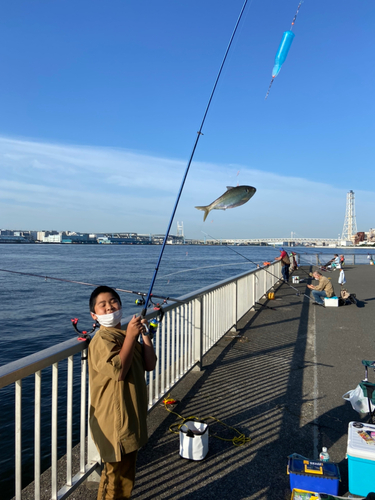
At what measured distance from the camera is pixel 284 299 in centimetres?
1100

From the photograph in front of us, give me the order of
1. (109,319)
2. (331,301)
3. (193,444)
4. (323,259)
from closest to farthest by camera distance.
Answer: (109,319)
(193,444)
(331,301)
(323,259)

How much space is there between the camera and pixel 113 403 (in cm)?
200

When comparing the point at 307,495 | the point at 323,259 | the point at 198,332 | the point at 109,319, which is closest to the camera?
the point at 109,319

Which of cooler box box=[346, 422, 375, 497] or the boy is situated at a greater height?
the boy

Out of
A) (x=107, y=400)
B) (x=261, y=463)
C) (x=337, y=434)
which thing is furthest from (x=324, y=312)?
(x=107, y=400)

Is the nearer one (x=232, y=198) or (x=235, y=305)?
(x=232, y=198)

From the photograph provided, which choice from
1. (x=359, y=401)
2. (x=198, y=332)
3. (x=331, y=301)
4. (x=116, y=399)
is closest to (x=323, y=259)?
(x=331, y=301)

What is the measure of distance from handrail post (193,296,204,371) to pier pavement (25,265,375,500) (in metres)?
0.15

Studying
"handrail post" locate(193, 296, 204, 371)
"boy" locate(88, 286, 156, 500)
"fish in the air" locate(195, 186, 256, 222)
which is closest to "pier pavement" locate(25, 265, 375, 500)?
"handrail post" locate(193, 296, 204, 371)

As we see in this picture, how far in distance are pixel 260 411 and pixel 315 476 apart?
52.9 inches

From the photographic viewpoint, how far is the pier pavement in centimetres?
267

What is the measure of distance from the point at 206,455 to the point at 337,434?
4.07 feet

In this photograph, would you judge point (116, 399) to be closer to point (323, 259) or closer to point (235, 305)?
point (235, 305)

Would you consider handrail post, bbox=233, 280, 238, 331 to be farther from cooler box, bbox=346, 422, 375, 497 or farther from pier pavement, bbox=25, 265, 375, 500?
cooler box, bbox=346, 422, 375, 497
